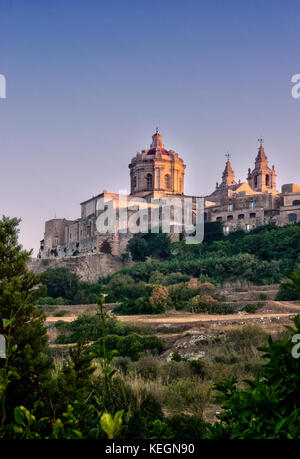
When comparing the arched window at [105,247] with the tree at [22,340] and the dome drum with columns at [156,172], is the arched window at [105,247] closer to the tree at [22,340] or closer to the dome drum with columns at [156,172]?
the dome drum with columns at [156,172]

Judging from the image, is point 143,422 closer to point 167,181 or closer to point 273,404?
point 273,404

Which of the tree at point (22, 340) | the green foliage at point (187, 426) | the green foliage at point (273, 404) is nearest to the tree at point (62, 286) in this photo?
the green foliage at point (187, 426)

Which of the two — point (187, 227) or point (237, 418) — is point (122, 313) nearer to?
point (187, 227)

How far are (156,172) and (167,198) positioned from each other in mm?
3847

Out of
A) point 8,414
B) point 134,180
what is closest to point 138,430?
point 8,414

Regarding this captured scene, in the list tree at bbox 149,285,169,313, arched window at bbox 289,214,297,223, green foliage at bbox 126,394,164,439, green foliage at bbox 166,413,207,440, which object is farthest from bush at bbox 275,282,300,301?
green foliage at bbox 166,413,207,440

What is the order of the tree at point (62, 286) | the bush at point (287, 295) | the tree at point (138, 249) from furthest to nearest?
the tree at point (138, 249), the tree at point (62, 286), the bush at point (287, 295)

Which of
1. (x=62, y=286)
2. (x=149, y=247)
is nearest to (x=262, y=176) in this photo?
(x=149, y=247)

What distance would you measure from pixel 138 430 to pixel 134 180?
52454mm

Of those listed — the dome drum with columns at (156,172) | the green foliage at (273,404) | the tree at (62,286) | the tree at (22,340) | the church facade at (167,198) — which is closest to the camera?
the green foliage at (273,404)

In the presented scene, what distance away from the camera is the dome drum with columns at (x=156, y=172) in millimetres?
56500

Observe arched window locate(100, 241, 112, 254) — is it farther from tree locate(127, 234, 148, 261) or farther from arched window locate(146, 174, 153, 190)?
arched window locate(146, 174, 153, 190)

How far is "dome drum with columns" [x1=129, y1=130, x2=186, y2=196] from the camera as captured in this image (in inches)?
2224
